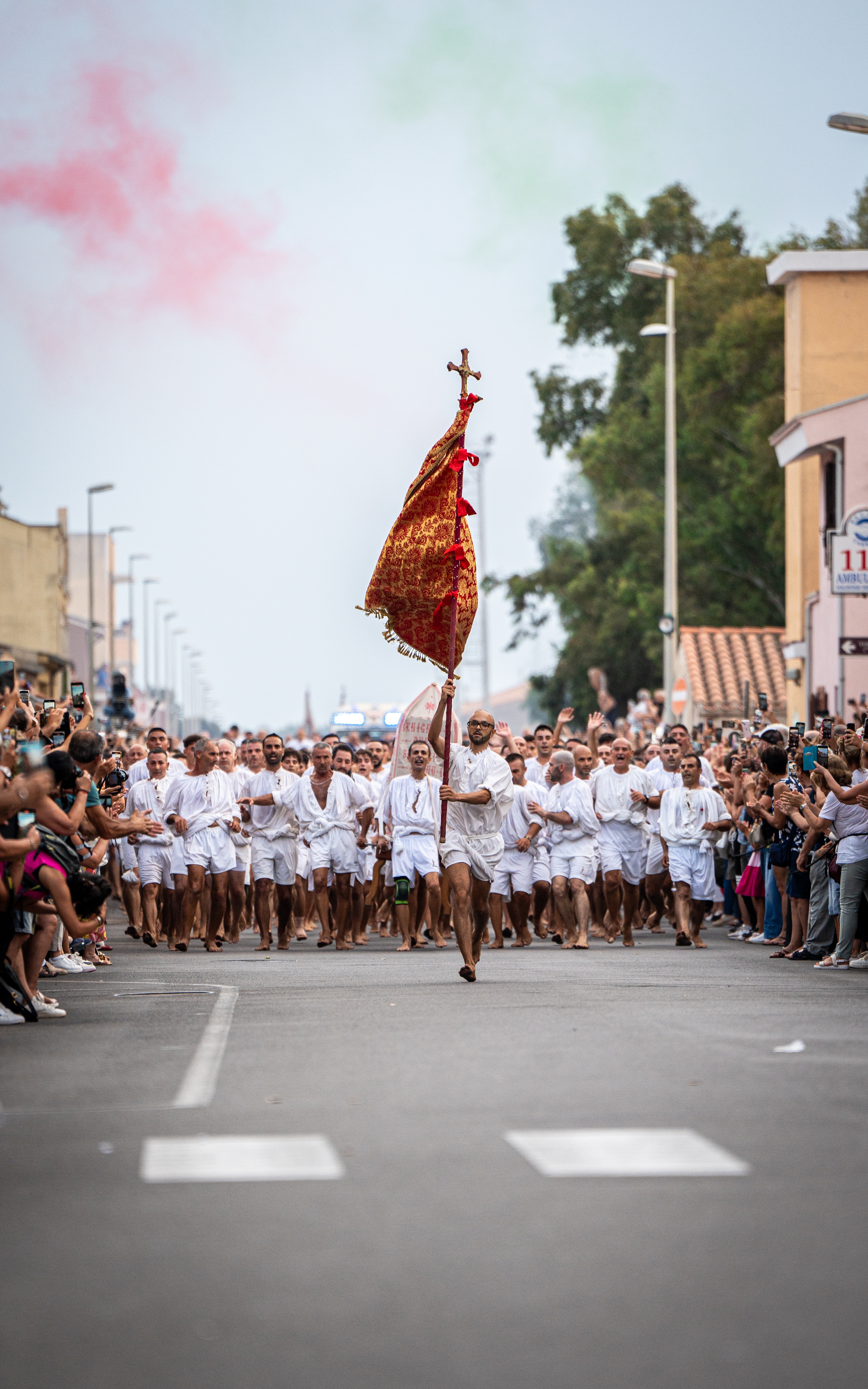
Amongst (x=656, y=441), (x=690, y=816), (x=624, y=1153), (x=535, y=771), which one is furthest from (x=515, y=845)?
(x=656, y=441)

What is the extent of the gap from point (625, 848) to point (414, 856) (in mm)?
2181

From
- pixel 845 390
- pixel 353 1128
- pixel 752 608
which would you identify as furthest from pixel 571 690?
pixel 353 1128

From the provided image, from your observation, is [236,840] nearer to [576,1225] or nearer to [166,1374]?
[576,1225]

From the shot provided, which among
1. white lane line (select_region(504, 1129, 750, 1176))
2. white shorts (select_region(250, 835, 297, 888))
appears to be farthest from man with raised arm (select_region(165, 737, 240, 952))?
white lane line (select_region(504, 1129, 750, 1176))

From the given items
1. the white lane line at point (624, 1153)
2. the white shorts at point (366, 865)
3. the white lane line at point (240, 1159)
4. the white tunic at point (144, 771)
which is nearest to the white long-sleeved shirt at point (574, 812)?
the white shorts at point (366, 865)

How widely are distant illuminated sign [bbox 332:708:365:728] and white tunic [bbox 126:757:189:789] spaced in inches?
95.2

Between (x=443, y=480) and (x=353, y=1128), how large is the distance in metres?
9.83

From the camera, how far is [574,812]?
2058 centimetres

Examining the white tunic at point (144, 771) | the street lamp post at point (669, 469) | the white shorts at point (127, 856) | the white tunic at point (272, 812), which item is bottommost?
the white shorts at point (127, 856)

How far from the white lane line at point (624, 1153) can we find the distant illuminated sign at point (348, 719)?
54.8 feet

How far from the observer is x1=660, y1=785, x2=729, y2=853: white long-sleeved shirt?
20.8 m

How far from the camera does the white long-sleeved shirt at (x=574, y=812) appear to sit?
67.2ft

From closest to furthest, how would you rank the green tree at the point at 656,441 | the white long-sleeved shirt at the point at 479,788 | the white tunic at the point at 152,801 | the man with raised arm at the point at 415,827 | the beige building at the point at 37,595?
the white long-sleeved shirt at the point at 479,788 < the white tunic at the point at 152,801 < the man with raised arm at the point at 415,827 < the green tree at the point at 656,441 < the beige building at the point at 37,595

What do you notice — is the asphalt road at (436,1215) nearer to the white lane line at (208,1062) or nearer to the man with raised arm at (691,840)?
the white lane line at (208,1062)
